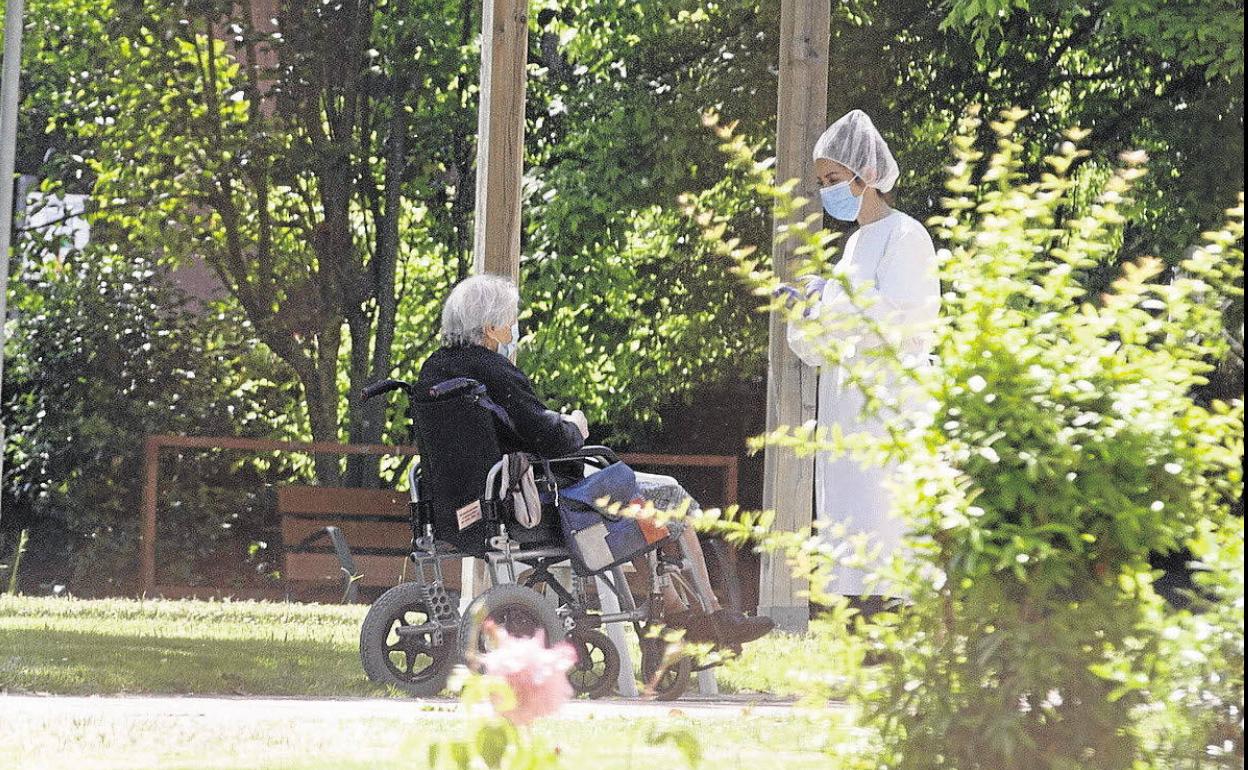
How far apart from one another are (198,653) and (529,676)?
4903 mm

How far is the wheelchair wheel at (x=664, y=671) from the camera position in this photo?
22.4 feet

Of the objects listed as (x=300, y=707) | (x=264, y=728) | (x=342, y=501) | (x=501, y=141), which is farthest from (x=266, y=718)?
(x=342, y=501)

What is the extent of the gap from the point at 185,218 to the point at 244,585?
2.87 meters

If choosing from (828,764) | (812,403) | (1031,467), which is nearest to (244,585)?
(812,403)

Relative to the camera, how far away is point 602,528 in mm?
6781

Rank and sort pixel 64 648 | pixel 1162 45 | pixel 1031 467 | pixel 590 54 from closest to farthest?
pixel 1031 467
pixel 64 648
pixel 1162 45
pixel 590 54

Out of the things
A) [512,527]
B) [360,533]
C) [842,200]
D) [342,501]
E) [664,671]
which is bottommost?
[664,671]

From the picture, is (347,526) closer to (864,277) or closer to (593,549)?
(593,549)

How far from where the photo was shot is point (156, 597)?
13883 mm

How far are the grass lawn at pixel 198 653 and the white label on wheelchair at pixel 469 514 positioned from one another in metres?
0.65

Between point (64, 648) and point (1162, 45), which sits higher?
point (1162, 45)

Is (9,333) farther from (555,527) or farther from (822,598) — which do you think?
(822,598)

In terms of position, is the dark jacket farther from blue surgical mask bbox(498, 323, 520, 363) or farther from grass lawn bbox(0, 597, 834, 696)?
grass lawn bbox(0, 597, 834, 696)

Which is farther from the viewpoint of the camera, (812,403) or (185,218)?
(185,218)
